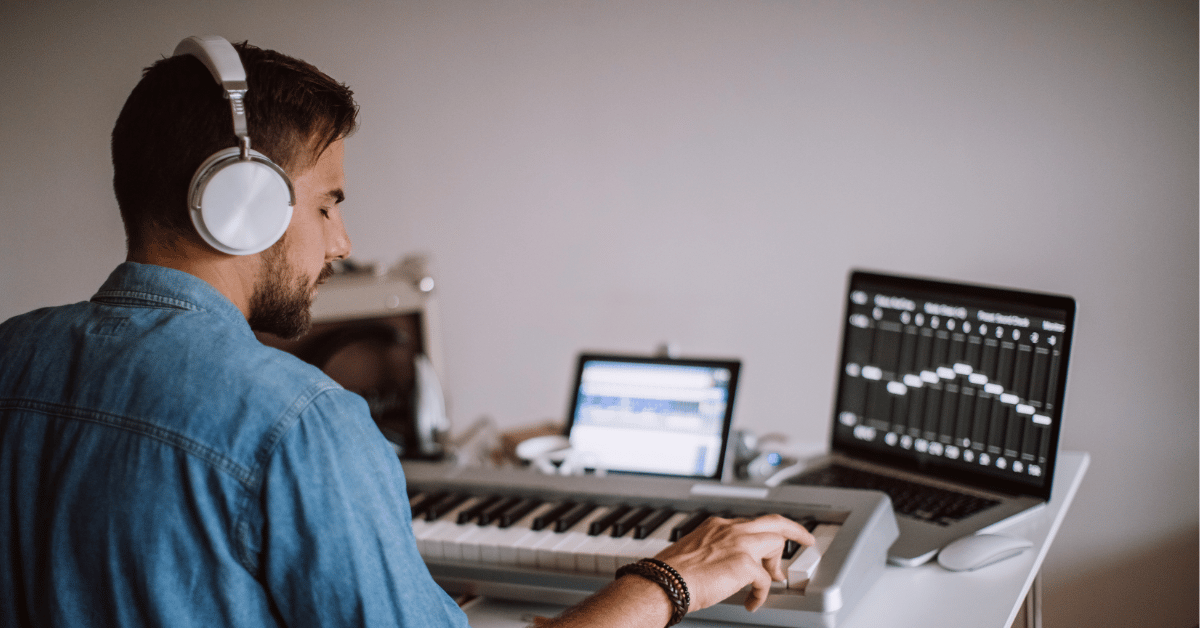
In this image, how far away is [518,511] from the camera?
1277 millimetres

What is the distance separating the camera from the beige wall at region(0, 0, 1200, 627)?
6.26 feet

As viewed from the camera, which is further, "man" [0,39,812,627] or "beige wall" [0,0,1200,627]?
"beige wall" [0,0,1200,627]

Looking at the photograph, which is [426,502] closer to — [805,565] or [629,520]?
[629,520]

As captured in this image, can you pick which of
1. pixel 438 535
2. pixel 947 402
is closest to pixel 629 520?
pixel 438 535

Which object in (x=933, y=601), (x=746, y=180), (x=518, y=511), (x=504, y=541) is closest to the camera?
(x=933, y=601)

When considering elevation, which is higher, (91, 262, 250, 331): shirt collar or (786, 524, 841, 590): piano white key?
(91, 262, 250, 331): shirt collar

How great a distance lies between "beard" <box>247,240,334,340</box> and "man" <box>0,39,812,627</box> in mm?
21

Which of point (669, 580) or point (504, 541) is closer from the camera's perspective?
point (669, 580)

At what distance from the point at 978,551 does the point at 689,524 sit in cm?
38

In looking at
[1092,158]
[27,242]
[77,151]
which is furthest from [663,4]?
[27,242]

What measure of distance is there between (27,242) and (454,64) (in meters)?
1.35

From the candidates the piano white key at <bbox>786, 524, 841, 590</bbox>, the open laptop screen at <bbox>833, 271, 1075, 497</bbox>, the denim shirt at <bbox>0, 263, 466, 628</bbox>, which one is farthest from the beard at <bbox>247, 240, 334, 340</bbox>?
the open laptop screen at <bbox>833, 271, 1075, 497</bbox>

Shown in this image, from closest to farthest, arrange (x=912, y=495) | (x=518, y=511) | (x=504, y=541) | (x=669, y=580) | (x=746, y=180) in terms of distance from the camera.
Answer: (x=669, y=580)
(x=504, y=541)
(x=518, y=511)
(x=912, y=495)
(x=746, y=180)

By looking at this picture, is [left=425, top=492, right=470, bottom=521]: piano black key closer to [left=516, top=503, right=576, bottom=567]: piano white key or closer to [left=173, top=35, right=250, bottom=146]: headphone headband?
[left=516, top=503, right=576, bottom=567]: piano white key
